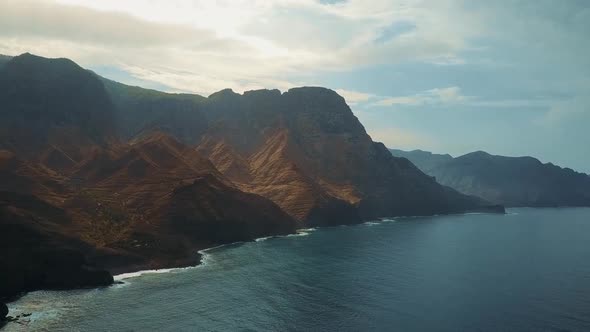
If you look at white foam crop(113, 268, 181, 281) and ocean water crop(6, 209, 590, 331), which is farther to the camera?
white foam crop(113, 268, 181, 281)

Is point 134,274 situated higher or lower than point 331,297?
lower

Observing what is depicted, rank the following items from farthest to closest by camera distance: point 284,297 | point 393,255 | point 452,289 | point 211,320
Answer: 1. point 393,255
2. point 452,289
3. point 284,297
4. point 211,320

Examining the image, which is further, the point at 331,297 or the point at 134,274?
the point at 134,274

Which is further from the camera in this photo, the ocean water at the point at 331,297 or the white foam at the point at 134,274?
the white foam at the point at 134,274

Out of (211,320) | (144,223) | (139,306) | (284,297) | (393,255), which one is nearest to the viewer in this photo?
(211,320)

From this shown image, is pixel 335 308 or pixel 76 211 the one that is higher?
pixel 76 211

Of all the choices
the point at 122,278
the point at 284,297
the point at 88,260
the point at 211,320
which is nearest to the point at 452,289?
the point at 284,297

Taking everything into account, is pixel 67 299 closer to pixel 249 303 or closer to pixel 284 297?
pixel 249 303

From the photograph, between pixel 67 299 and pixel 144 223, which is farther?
pixel 144 223
